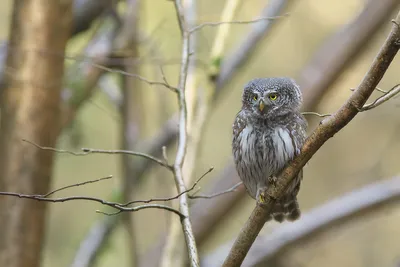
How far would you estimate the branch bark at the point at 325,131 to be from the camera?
226cm

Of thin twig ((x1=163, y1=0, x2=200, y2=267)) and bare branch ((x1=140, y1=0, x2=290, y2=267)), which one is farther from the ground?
bare branch ((x1=140, y1=0, x2=290, y2=267))

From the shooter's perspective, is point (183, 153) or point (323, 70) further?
point (323, 70)

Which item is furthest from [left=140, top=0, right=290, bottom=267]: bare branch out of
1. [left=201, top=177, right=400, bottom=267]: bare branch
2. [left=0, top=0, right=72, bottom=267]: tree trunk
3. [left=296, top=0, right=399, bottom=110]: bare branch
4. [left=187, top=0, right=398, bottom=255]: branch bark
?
[left=0, top=0, right=72, bottom=267]: tree trunk

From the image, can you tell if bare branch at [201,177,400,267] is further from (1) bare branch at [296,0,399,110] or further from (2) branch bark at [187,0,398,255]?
(1) bare branch at [296,0,399,110]

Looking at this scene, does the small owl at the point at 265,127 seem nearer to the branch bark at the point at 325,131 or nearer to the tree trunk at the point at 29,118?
the branch bark at the point at 325,131

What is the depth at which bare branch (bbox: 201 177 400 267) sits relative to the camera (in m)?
5.76

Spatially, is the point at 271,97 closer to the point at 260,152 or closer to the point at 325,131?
the point at 260,152

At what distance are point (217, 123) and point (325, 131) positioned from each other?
8587 mm

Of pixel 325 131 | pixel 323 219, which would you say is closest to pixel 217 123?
pixel 323 219

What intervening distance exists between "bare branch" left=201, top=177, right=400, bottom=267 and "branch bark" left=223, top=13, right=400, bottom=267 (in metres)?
3.19

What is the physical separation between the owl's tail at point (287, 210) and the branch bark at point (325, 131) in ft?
3.68

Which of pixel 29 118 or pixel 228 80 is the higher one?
pixel 228 80

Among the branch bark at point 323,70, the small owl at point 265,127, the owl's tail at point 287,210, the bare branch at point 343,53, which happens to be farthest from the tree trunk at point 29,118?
the bare branch at point 343,53

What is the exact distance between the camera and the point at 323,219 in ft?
19.2
